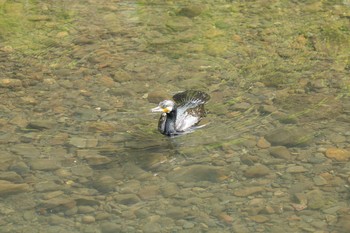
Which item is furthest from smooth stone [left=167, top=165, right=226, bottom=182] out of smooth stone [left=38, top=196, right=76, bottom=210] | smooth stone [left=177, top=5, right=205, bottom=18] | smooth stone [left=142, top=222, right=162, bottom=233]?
smooth stone [left=177, top=5, right=205, bottom=18]

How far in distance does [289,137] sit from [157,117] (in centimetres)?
137

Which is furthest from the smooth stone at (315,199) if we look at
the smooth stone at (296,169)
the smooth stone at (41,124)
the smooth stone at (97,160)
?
the smooth stone at (41,124)

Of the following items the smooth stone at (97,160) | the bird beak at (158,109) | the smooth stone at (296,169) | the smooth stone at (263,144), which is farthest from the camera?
the bird beak at (158,109)

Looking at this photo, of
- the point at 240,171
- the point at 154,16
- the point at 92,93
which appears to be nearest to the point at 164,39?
the point at 154,16

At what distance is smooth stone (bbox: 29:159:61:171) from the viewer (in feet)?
22.7

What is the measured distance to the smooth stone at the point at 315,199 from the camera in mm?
6414

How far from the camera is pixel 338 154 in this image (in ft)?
23.4

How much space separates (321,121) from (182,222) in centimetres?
214

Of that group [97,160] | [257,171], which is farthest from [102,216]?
[257,171]

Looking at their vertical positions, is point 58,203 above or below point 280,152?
below

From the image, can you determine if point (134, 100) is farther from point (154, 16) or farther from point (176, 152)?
point (154, 16)

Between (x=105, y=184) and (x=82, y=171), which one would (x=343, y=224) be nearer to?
(x=105, y=184)

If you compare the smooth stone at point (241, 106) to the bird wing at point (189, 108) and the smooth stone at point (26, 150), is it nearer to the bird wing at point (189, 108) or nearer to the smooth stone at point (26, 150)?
the bird wing at point (189, 108)

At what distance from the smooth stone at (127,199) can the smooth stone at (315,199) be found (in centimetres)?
140
